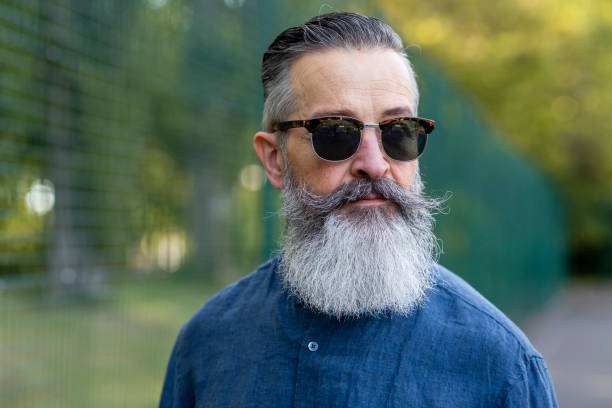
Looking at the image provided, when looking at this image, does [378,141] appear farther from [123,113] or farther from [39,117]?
[123,113]

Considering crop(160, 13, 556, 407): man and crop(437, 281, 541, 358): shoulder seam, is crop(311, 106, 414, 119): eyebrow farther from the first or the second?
crop(437, 281, 541, 358): shoulder seam

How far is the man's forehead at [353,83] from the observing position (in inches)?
73.4

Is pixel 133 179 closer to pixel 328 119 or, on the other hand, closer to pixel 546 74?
pixel 328 119

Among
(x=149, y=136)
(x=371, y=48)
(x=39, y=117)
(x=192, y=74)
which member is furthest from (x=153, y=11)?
(x=371, y=48)

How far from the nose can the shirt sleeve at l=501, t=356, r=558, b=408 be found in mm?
647

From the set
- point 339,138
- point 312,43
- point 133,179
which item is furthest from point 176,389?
point 133,179

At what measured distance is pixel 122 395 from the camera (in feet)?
12.2

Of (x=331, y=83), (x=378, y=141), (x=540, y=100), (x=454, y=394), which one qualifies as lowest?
(x=454, y=394)

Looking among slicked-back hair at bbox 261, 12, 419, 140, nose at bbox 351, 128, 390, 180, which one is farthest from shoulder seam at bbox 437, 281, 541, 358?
Result: slicked-back hair at bbox 261, 12, 419, 140

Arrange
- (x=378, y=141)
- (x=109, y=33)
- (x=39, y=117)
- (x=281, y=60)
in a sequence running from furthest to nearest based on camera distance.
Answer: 1. (x=109, y=33)
2. (x=39, y=117)
3. (x=281, y=60)
4. (x=378, y=141)

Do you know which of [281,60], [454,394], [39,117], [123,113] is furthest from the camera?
[123,113]

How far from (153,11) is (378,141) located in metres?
2.36

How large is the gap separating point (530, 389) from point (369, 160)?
747 millimetres

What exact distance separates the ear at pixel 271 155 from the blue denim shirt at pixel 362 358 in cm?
38
